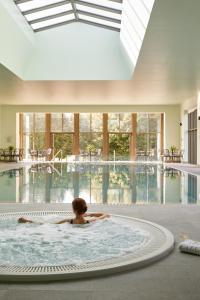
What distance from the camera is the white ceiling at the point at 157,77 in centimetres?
775

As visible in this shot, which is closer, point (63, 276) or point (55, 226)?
point (63, 276)

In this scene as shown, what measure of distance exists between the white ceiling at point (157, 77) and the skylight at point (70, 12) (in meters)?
1.71

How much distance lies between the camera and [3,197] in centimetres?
738

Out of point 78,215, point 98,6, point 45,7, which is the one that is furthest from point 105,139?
point 78,215

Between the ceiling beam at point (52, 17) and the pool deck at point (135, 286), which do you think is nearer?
the pool deck at point (135, 286)

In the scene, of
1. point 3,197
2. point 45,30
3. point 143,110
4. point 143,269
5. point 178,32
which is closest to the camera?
point 143,269

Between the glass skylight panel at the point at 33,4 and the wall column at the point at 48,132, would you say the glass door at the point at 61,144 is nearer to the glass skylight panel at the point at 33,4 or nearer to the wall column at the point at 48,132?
the wall column at the point at 48,132

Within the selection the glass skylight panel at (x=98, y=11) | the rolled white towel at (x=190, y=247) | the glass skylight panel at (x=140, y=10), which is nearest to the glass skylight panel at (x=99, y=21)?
the glass skylight panel at (x=98, y=11)

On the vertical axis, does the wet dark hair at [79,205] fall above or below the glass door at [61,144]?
below

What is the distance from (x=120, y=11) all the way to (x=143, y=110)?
11.6 m

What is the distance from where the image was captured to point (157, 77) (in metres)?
14.0

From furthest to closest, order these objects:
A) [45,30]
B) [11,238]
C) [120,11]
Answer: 1. [45,30]
2. [120,11]
3. [11,238]

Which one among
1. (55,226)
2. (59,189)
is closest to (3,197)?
(59,189)

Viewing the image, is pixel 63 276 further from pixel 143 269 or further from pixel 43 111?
pixel 43 111
